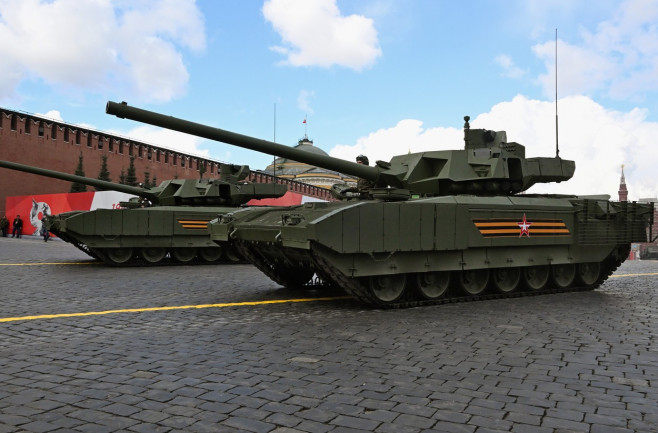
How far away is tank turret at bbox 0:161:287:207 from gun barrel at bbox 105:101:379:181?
774cm

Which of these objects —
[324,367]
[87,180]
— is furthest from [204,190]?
[324,367]

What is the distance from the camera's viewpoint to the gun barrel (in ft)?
29.8

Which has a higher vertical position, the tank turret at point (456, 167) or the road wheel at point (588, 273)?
the tank turret at point (456, 167)

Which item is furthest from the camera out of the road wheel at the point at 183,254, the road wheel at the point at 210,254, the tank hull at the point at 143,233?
the road wheel at the point at 210,254

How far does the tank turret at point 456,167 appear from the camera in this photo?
10.5m

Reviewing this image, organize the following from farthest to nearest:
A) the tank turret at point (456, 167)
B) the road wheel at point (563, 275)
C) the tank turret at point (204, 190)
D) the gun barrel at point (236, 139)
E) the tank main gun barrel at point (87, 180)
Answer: the tank turret at point (204, 190) → the tank main gun barrel at point (87, 180) → the road wheel at point (563, 275) → the tank turret at point (456, 167) → the gun barrel at point (236, 139)

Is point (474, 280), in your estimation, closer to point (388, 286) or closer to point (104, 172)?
point (388, 286)

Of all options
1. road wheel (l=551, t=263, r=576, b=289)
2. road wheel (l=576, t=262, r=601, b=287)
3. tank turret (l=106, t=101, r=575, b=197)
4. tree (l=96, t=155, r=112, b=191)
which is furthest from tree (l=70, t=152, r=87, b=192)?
road wheel (l=576, t=262, r=601, b=287)

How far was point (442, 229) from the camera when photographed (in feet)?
30.9

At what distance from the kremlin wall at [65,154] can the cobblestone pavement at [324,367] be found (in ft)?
116

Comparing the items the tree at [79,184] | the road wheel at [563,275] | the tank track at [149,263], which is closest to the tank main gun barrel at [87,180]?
the tank track at [149,263]

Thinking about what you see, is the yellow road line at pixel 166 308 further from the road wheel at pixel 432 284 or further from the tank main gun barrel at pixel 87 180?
the tank main gun barrel at pixel 87 180

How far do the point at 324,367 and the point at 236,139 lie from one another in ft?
18.4

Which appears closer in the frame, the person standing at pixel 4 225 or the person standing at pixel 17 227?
the person standing at pixel 17 227
